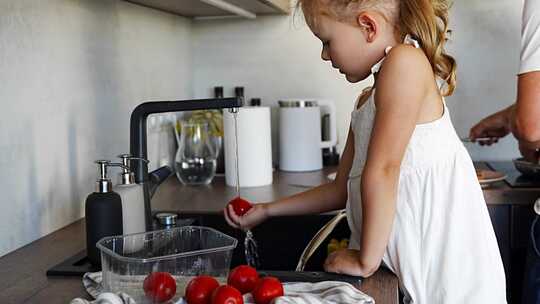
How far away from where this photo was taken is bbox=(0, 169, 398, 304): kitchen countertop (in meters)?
1.02

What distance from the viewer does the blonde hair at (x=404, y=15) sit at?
112 centimetres

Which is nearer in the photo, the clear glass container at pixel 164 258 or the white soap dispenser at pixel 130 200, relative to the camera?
the clear glass container at pixel 164 258

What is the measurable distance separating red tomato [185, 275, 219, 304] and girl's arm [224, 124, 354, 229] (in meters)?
0.46

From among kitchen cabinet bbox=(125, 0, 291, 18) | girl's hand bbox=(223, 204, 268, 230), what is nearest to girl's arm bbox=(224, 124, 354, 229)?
girl's hand bbox=(223, 204, 268, 230)

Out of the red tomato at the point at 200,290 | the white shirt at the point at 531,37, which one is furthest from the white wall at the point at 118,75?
the white shirt at the point at 531,37

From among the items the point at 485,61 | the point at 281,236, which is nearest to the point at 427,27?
the point at 281,236

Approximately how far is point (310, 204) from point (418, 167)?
12.5 inches

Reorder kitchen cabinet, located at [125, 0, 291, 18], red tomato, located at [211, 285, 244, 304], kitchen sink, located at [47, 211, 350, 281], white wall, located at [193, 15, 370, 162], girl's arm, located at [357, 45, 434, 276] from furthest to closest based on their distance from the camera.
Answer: white wall, located at [193, 15, 370, 162] < kitchen cabinet, located at [125, 0, 291, 18] < kitchen sink, located at [47, 211, 350, 281] < girl's arm, located at [357, 45, 434, 276] < red tomato, located at [211, 285, 244, 304]

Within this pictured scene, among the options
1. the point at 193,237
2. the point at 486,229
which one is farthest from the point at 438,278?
the point at 193,237

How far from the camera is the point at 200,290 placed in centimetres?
90

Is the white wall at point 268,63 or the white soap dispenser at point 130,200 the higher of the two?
the white wall at point 268,63

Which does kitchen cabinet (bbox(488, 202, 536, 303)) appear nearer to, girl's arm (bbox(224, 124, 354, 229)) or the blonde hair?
girl's arm (bbox(224, 124, 354, 229))

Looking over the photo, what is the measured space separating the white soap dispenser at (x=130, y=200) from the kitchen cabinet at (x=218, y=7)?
0.66 meters

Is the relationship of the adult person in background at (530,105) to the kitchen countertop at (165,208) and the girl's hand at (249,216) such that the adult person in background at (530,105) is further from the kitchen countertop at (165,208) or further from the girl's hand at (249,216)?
the girl's hand at (249,216)
